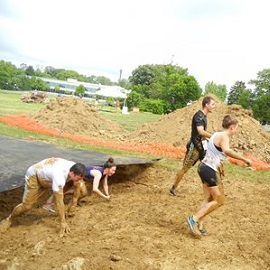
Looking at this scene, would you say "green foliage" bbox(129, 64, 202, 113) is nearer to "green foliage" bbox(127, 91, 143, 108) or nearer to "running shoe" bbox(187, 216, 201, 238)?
"green foliage" bbox(127, 91, 143, 108)

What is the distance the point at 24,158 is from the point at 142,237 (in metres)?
3.68

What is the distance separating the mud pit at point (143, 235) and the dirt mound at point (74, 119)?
10169 millimetres

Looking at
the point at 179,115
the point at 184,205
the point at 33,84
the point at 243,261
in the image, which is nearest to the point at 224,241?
the point at 243,261

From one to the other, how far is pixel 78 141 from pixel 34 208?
6971mm

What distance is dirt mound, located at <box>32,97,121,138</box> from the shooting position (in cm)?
1797

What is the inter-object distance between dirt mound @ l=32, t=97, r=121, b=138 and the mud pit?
33.4 ft

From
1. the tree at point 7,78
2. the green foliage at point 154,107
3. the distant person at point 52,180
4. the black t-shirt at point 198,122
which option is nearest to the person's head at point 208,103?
the black t-shirt at point 198,122

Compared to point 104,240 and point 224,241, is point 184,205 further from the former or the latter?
point 104,240

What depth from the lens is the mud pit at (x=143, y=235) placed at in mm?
4617

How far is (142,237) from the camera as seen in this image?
514 centimetres

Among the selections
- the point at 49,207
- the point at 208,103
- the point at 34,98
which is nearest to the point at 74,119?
the point at 49,207

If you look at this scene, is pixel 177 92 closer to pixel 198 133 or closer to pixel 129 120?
pixel 129 120

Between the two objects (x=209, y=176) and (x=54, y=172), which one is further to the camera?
(x=54, y=172)

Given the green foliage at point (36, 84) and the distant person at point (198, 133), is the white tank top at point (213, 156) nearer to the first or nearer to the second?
the distant person at point (198, 133)
